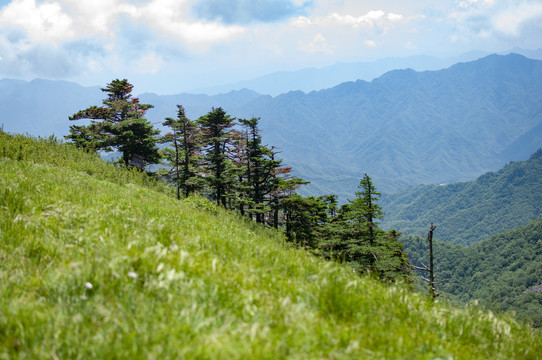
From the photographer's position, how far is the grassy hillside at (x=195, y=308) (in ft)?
7.13

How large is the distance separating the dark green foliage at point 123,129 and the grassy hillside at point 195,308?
103 feet

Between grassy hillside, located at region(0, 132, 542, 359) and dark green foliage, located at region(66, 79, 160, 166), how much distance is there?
31419 millimetres

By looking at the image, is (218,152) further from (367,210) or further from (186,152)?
(367,210)

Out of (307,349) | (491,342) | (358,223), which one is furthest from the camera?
(358,223)

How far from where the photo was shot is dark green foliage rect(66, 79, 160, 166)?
108ft

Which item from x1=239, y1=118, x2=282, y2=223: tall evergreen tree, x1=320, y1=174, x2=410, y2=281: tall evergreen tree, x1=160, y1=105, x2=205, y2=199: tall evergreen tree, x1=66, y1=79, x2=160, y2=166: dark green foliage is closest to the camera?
x1=320, y1=174, x2=410, y2=281: tall evergreen tree

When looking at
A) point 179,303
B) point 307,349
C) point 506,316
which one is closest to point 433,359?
point 307,349

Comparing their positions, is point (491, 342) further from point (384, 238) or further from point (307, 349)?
point (384, 238)

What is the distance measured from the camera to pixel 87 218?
4.84m

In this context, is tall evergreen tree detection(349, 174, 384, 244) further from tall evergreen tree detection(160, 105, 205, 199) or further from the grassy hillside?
the grassy hillside

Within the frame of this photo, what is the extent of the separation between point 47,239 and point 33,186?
343cm

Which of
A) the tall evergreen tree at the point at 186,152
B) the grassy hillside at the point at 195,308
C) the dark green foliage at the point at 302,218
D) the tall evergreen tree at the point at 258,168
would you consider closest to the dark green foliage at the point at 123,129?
the tall evergreen tree at the point at 186,152

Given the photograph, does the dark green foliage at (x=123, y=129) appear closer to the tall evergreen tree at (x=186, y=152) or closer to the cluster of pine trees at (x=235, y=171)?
the cluster of pine trees at (x=235, y=171)

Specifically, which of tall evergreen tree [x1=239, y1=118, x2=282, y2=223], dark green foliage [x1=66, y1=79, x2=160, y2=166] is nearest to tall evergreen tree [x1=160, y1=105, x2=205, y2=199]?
dark green foliage [x1=66, y1=79, x2=160, y2=166]
